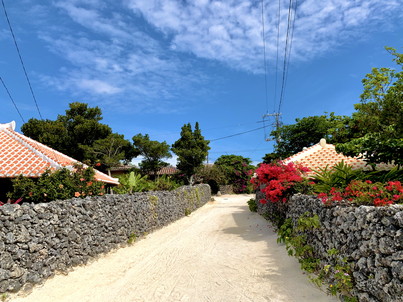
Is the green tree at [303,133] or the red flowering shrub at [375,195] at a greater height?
the green tree at [303,133]

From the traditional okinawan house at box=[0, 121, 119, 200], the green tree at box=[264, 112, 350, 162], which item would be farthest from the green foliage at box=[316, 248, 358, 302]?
the green tree at box=[264, 112, 350, 162]

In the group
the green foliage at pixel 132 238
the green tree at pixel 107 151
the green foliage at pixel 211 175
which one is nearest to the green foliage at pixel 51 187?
the green foliage at pixel 132 238

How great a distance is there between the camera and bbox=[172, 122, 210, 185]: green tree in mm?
35531

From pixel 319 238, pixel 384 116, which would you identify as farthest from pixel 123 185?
pixel 384 116

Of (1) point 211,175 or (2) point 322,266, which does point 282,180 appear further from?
(1) point 211,175

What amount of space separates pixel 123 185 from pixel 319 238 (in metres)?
9.42

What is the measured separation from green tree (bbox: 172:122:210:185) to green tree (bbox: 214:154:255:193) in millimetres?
6363

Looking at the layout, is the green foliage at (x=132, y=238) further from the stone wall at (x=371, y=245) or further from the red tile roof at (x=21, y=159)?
the stone wall at (x=371, y=245)

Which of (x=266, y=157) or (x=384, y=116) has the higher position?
(x=266, y=157)

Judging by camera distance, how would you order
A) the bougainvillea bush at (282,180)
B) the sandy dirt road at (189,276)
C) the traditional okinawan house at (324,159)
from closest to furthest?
the sandy dirt road at (189,276)
the bougainvillea bush at (282,180)
the traditional okinawan house at (324,159)

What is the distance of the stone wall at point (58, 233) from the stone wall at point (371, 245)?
578cm

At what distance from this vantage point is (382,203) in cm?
427

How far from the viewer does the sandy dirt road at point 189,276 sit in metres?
5.12

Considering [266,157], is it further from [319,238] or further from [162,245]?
[319,238]
